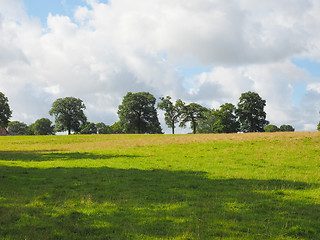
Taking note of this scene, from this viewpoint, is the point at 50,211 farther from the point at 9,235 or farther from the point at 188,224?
the point at 188,224

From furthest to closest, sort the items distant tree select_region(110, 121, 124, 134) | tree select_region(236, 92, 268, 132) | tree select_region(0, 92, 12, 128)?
1. distant tree select_region(110, 121, 124, 134)
2. tree select_region(236, 92, 268, 132)
3. tree select_region(0, 92, 12, 128)

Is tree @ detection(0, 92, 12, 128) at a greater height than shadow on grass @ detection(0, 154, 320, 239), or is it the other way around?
tree @ detection(0, 92, 12, 128)

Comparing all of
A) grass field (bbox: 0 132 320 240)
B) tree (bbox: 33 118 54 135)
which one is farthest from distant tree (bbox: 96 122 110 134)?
grass field (bbox: 0 132 320 240)

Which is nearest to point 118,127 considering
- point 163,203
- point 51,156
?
point 51,156

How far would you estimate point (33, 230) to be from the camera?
814 centimetres

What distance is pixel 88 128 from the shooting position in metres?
146

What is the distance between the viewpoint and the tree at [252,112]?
8894cm

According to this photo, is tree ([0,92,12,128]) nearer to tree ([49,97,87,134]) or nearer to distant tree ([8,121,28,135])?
tree ([49,97,87,134])

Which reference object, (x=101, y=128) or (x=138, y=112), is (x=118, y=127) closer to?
(x=138, y=112)

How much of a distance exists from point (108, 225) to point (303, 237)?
630 cm

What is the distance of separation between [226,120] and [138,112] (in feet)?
107

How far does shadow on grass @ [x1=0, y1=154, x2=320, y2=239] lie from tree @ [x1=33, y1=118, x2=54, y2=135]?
146 m

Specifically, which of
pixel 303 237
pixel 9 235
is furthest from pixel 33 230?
pixel 303 237

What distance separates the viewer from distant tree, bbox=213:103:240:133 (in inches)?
3548
